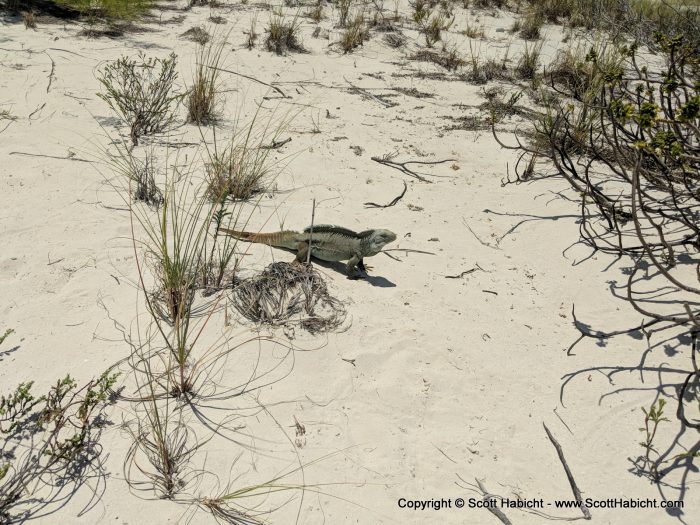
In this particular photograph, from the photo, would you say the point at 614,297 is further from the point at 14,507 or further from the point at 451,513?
the point at 14,507

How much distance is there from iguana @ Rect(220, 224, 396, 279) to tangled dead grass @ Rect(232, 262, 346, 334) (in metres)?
0.37

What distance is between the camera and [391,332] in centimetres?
351

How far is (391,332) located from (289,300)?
74cm

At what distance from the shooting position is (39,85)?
6391mm

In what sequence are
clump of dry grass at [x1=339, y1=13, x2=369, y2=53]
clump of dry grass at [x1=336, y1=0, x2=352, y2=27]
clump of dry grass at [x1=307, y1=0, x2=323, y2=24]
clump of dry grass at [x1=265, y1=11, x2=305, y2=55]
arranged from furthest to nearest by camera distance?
clump of dry grass at [x1=307, y1=0, x2=323, y2=24] → clump of dry grass at [x1=336, y1=0, x2=352, y2=27] → clump of dry grass at [x1=339, y1=13, x2=369, y2=53] → clump of dry grass at [x1=265, y1=11, x2=305, y2=55]

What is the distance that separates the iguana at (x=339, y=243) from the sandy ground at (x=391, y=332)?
7.5 inches

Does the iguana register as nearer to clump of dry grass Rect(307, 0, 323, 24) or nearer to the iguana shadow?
the iguana shadow

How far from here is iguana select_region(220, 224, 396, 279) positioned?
3.97 m

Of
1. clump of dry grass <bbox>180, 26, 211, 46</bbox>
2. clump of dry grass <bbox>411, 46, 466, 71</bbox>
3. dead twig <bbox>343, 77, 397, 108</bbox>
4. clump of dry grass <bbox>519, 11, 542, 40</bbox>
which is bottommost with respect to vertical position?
dead twig <bbox>343, 77, 397, 108</bbox>

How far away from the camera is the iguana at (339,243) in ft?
13.0

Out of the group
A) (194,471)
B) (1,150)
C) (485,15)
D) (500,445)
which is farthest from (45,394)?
(485,15)

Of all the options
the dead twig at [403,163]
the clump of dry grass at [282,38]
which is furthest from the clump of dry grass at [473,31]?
the dead twig at [403,163]

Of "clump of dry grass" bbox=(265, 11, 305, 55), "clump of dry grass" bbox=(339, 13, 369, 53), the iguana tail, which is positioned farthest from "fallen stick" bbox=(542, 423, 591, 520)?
"clump of dry grass" bbox=(339, 13, 369, 53)

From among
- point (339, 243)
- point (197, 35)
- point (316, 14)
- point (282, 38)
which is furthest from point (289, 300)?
point (316, 14)
